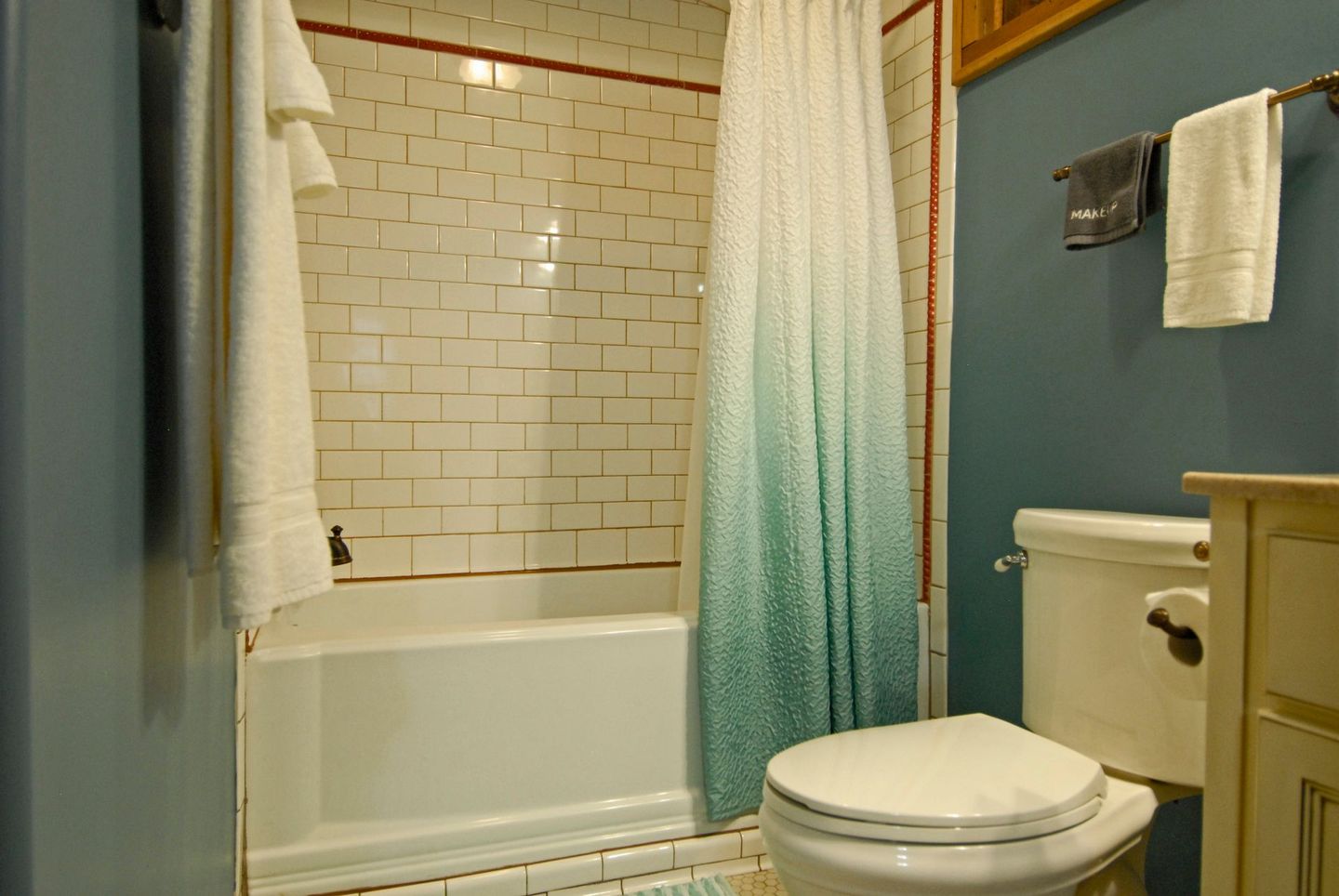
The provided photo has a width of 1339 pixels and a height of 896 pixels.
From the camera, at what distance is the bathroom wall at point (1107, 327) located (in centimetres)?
127

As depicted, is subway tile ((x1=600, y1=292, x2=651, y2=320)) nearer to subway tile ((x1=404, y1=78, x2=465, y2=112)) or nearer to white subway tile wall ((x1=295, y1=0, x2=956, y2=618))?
white subway tile wall ((x1=295, y1=0, x2=956, y2=618))

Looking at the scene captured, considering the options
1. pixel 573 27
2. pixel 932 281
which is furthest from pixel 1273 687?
pixel 573 27

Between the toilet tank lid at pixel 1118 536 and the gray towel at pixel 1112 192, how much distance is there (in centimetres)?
49

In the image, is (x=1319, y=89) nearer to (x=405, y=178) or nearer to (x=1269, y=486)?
(x=1269, y=486)

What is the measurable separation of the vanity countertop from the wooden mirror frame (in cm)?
134

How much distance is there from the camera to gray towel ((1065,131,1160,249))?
4.64ft

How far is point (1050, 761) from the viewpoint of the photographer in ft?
4.26

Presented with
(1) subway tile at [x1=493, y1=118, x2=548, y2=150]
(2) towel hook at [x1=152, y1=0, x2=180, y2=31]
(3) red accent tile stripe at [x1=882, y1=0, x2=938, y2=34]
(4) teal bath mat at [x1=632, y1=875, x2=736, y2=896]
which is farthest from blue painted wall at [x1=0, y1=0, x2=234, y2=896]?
(3) red accent tile stripe at [x1=882, y1=0, x2=938, y2=34]

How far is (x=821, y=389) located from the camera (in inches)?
73.9

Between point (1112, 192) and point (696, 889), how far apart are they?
63.2 inches

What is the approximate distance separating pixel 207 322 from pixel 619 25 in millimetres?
2242

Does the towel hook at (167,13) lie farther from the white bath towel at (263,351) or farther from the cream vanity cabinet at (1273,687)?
the cream vanity cabinet at (1273,687)

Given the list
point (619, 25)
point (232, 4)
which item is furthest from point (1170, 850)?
point (619, 25)

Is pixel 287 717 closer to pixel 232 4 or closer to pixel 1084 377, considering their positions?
pixel 232 4
